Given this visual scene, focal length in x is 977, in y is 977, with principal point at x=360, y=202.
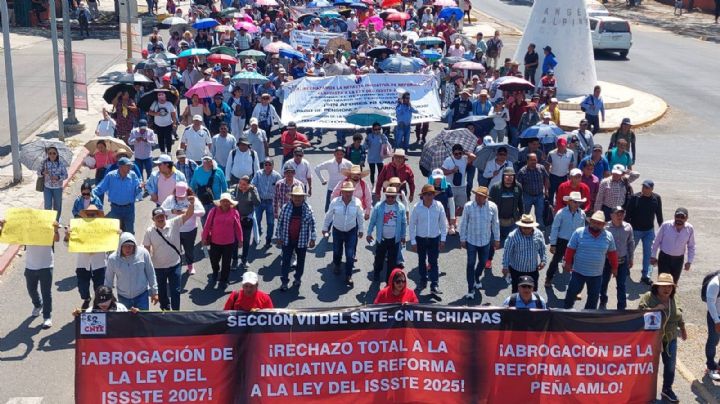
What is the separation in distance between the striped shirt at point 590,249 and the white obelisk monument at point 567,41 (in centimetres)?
1540

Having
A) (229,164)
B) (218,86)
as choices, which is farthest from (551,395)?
(218,86)

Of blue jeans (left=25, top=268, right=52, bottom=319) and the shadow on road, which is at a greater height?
blue jeans (left=25, top=268, right=52, bottom=319)

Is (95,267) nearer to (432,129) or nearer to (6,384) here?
(6,384)

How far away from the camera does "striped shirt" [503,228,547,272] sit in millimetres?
11789

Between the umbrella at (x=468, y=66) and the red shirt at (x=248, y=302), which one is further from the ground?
the red shirt at (x=248, y=302)

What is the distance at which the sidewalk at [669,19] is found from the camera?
4709 cm

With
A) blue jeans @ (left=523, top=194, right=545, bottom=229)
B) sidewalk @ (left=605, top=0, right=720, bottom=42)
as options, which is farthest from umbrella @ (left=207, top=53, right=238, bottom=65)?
sidewalk @ (left=605, top=0, right=720, bottom=42)

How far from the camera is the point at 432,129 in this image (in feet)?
77.5

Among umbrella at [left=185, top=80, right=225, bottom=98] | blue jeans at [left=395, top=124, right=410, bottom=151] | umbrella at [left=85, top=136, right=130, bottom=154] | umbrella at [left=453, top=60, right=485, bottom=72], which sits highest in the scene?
umbrella at [left=85, top=136, right=130, bottom=154]

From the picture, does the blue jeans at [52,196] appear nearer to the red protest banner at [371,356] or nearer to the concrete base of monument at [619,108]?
the red protest banner at [371,356]

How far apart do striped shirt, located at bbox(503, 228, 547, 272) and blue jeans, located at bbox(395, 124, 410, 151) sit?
28.1 ft

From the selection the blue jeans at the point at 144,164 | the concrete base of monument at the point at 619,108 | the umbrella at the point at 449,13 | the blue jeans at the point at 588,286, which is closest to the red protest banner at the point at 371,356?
the blue jeans at the point at 588,286

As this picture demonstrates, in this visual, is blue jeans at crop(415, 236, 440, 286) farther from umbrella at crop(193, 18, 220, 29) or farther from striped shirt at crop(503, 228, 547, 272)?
umbrella at crop(193, 18, 220, 29)

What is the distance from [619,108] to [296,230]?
16.6 metres
